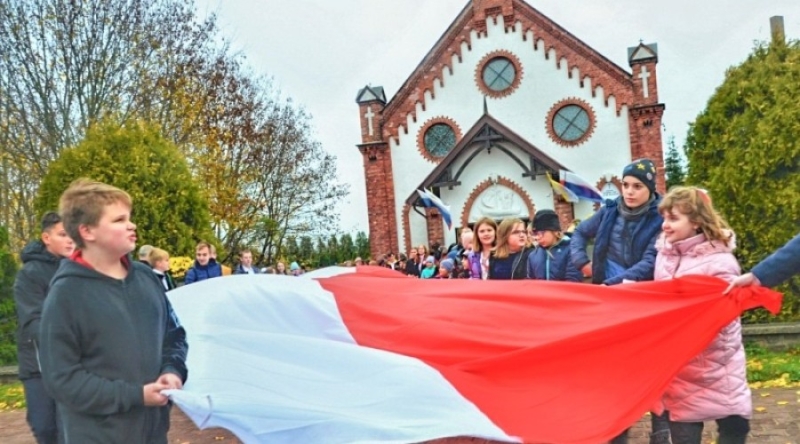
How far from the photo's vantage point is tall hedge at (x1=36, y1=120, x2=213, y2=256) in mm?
12430

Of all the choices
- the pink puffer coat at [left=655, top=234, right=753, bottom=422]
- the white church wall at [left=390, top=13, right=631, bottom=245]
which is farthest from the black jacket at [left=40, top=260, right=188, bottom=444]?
the white church wall at [left=390, top=13, right=631, bottom=245]

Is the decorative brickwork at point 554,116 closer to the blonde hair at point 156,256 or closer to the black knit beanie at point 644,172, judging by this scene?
the blonde hair at point 156,256

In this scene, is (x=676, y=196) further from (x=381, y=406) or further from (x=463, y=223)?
(x=463, y=223)

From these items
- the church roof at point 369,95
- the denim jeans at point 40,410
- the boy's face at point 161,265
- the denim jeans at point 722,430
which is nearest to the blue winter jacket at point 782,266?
the denim jeans at point 722,430

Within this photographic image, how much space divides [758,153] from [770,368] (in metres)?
2.83

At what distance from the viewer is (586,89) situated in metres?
24.4

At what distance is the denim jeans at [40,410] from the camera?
4684 millimetres

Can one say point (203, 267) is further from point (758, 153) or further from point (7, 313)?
point (758, 153)

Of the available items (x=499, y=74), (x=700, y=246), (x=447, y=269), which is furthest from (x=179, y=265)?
(x=499, y=74)

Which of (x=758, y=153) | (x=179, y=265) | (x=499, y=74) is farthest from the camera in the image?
(x=499, y=74)

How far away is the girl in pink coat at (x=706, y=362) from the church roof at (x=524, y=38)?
837 inches

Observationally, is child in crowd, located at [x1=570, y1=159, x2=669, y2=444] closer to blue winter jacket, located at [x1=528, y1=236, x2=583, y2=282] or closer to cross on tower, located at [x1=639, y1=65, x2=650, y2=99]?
blue winter jacket, located at [x1=528, y1=236, x2=583, y2=282]

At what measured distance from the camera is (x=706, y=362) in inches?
150

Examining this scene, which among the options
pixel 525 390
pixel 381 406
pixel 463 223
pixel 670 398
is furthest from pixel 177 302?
pixel 463 223
